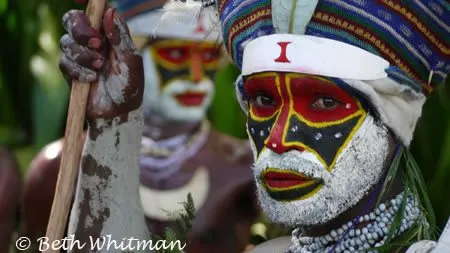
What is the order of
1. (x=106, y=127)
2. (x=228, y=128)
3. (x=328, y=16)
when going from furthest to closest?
1. (x=228, y=128)
2. (x=106, y=127)
3. (x=328, y=16)

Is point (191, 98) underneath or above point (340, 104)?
above

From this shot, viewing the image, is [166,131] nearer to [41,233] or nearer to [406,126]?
[41,233]

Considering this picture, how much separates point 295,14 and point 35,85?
468cm

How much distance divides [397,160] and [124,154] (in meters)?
0.61

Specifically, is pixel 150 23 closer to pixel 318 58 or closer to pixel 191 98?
pixel 191 98

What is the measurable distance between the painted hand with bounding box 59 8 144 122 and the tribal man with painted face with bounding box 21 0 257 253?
71.0 inches

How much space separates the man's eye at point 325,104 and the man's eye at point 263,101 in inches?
3.9

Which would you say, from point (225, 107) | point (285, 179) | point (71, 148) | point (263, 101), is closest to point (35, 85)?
point (225, 107)

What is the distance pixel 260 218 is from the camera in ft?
17.0

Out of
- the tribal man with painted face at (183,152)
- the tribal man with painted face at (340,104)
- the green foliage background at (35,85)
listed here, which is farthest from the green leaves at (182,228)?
the green foliage background at (35,85)

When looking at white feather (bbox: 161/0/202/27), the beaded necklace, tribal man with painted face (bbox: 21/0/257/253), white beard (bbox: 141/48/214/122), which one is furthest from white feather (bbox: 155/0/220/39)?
white beard (bbox: 141/48/214/122)

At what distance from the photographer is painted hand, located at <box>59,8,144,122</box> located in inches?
122

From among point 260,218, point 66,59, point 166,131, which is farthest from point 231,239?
point 66,59

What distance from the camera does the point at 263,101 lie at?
3.04 m
